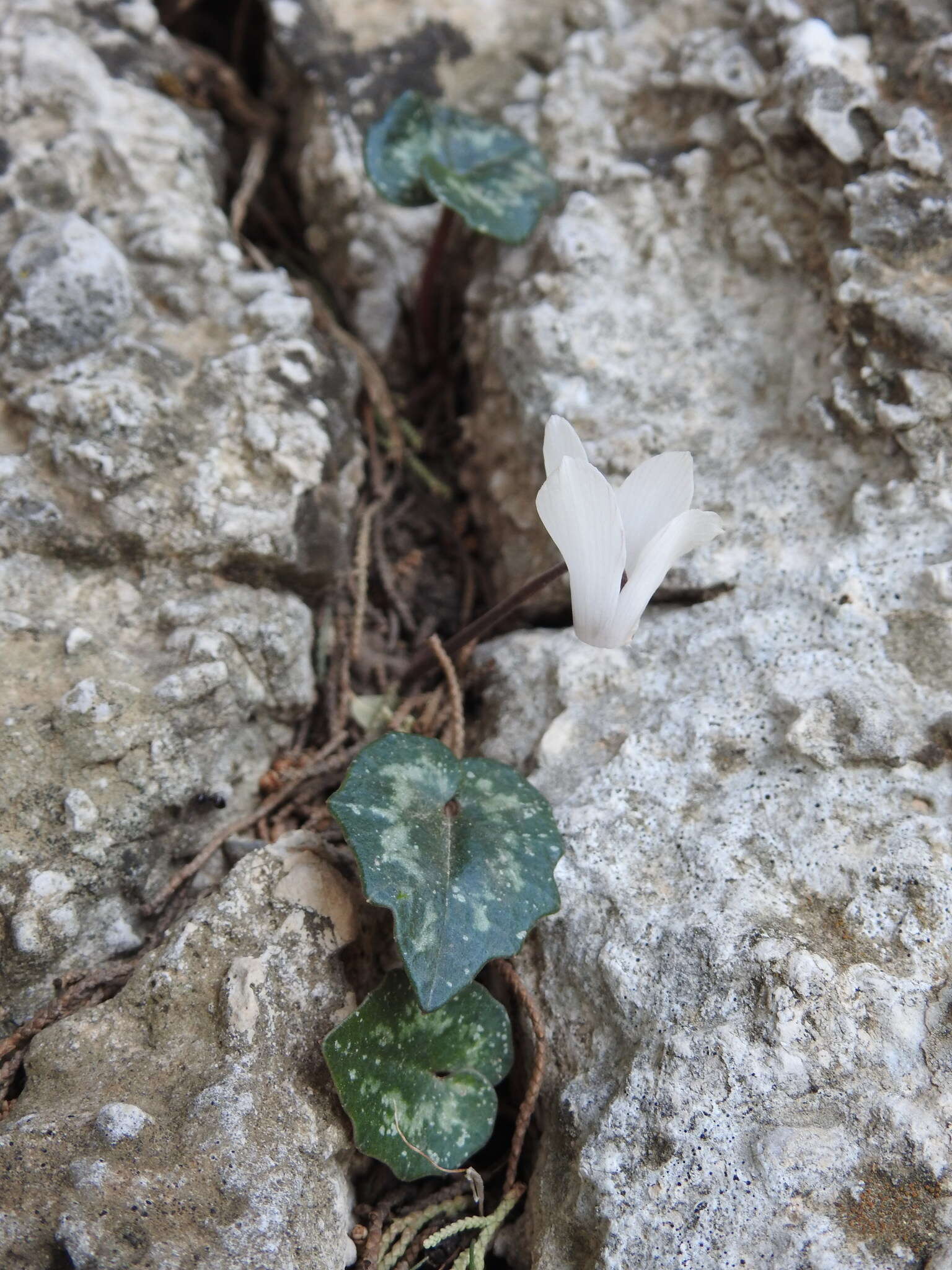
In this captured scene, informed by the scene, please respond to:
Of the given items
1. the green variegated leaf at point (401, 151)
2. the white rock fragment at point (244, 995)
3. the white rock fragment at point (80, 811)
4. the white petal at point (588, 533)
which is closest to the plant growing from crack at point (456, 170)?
the green variegated leaf at point (401, 151)

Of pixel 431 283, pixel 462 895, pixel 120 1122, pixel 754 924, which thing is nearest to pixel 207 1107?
pixel 120 1122

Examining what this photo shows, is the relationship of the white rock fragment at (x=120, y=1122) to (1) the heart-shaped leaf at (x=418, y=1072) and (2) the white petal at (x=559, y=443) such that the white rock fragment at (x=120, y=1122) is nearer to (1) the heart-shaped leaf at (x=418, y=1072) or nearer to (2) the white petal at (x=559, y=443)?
(1) the heart-shaped leaf at (x=418, y=1072)

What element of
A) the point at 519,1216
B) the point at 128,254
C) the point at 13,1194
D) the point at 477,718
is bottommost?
the point at 519,1216

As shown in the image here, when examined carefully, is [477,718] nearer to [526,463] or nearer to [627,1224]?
[526,463]

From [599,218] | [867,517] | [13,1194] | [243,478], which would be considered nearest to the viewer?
[13,1194]

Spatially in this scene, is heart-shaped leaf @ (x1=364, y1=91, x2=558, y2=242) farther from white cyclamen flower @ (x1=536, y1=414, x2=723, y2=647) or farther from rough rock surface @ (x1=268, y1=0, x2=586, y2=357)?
white cyclamen flower @ (x1=536, y1=414, x2=723, y2=647)

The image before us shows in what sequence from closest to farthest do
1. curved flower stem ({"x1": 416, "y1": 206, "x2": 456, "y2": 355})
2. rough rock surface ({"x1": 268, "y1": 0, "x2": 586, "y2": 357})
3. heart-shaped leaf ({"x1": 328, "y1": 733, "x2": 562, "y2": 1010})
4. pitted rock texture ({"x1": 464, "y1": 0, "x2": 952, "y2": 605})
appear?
1. heart-shaped leaf ({"x1": 328, "y1": 733, "x2": 562, "y2": 1010})
2. pitted rock texture ({"x1": 464, "y1": 0, "x2": 952, "y2": 605})
3. curved flower stem ({"x1": 416, "y1": 206, "x2": 456, "y2": 355})
4. rough rock surface ({"x1": 268, "y1": 0, "x2": 586, "y2": 357})

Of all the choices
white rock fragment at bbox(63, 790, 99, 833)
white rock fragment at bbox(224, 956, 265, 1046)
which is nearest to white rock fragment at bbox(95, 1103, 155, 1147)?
white rock fragment at bbox(224, 956, 265, 1046)

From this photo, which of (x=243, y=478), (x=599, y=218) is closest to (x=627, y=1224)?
(x=243, y=478)
